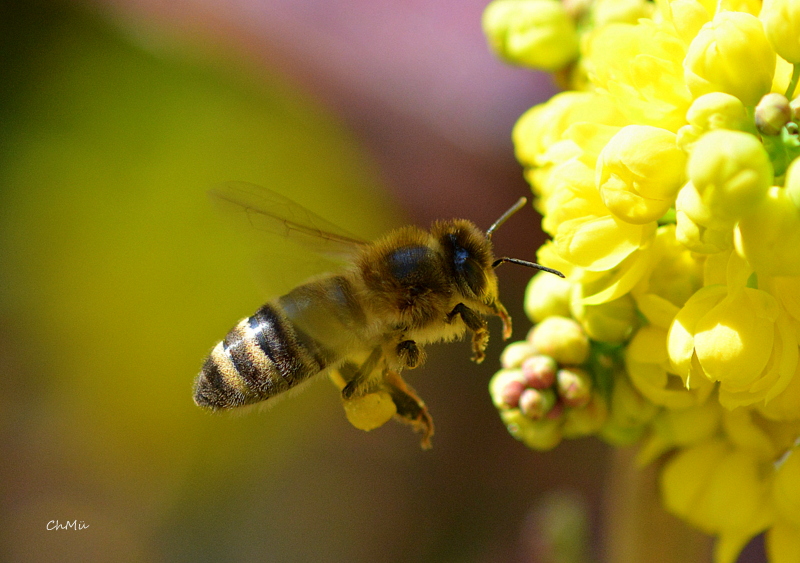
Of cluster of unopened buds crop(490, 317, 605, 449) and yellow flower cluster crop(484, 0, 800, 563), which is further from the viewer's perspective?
cluster of unopened buds crop(490, 317, 605, 449)

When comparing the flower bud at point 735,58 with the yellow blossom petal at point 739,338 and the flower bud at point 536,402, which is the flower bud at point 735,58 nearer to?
the yellow blossom petal at point 739,338

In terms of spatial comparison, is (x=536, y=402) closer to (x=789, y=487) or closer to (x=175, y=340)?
(x=789, y=487)

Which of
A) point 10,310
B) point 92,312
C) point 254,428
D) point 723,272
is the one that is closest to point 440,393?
point 254,428

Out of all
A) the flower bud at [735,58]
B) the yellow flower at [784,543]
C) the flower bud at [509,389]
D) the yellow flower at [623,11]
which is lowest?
the yellow flower at [784,543]

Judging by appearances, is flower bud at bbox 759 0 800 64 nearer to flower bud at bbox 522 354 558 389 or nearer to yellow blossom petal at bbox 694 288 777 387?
yellow blossom petal at bbox 694 288 777 387

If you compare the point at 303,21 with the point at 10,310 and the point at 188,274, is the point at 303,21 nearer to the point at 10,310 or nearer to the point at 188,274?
the point at 188,274

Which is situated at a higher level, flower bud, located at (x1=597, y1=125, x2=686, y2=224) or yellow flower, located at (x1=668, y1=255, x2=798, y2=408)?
flower bud, located at (x1=597, y1=125, x2=686, y2=224)

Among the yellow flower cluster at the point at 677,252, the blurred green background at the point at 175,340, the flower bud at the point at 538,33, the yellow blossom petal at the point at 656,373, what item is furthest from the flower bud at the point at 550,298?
the blurred green background at the point at 175,340

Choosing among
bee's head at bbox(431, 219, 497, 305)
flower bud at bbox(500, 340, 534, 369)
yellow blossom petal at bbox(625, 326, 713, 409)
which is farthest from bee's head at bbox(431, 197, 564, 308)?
yellow blossom petal at bbox(625, 326, 713, 409)
